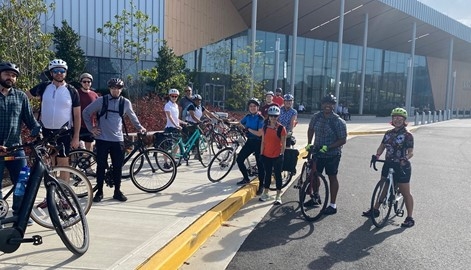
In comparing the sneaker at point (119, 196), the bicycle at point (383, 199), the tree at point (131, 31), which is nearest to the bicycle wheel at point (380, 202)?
the bicycle at point (383, 199)

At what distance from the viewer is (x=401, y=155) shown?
6121mm

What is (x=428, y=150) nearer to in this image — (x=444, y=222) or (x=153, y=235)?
(x=444, y=222)

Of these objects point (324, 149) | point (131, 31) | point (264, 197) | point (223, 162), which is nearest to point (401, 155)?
point (324, 149)

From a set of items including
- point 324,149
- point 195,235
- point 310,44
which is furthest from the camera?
point 310,44

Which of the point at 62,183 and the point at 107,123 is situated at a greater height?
the point at 107,123

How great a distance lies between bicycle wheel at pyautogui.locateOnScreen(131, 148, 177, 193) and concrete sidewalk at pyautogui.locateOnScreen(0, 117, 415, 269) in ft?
0.59

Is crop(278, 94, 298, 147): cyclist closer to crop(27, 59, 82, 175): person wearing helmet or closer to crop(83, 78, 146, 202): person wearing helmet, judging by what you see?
crop(83, 78, 146, 202): person wearing helmet

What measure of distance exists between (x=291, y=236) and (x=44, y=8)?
7.66m

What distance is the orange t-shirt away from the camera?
275 inches

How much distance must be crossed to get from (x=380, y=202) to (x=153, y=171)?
3.67 meters

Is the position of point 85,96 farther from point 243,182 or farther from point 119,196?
point 243,182

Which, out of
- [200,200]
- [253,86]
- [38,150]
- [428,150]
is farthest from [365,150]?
[38,150]

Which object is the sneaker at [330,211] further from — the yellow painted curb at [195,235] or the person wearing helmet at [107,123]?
the person wearing helmet at [107,123]

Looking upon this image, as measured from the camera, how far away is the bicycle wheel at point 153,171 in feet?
23.0
